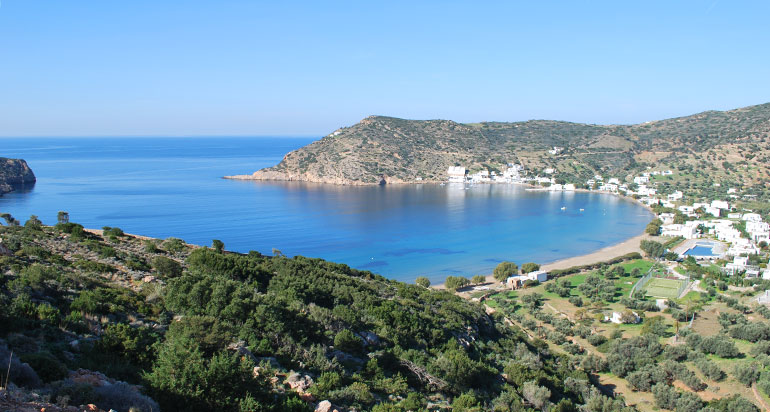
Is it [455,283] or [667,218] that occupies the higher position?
[667,218]

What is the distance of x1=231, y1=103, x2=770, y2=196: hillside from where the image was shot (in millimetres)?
71750

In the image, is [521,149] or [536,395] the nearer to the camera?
[536,395]

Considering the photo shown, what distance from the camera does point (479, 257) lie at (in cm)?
3656

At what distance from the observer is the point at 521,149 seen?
92812 mm

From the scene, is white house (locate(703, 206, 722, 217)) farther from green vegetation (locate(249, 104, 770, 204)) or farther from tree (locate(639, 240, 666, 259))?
tree (locate(639, 240, 666, 259))

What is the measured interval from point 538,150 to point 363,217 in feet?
171

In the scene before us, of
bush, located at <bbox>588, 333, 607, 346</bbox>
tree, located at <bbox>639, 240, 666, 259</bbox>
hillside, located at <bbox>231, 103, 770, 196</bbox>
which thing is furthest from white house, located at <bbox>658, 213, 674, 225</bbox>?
bush, located at <bbox>588, 333, 607, 346</bbox>

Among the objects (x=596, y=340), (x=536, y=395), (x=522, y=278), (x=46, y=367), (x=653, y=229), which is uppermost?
(x=46, y=367)

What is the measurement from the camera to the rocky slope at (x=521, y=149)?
75750 mm

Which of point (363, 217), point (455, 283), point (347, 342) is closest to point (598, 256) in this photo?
point (455, 283)

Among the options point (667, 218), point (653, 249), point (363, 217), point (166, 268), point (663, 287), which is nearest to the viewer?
point (166, 268)

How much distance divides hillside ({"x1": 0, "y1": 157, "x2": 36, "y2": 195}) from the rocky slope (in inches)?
1255

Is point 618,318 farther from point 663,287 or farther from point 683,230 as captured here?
point 683,230

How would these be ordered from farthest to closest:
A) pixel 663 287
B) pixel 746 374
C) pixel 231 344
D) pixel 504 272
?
pixel 504 272
pixel 663 287
pixel 746 374
pixel 231 344
